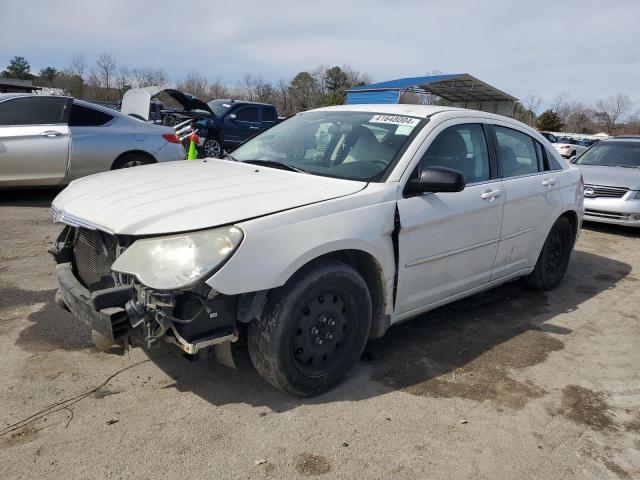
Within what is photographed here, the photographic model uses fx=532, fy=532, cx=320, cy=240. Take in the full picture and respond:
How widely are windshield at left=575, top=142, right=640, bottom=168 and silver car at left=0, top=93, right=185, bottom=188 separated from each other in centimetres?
777

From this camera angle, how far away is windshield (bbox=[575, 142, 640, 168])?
30.8 feet

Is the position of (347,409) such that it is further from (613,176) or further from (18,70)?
(18,70)

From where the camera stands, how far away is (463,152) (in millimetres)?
3973

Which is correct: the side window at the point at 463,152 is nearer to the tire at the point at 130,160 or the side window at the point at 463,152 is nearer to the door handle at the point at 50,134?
the tire at the point at 130,160

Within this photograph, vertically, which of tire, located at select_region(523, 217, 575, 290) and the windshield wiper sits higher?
the windshield wiper

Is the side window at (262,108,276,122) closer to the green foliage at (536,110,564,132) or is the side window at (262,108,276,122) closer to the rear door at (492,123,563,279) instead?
the rear door at (492,123,563,279)

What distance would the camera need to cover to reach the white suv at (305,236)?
2541mm

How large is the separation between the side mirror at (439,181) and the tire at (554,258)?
2184 millimetres

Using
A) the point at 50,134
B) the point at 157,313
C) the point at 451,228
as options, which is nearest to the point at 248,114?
the point at 50,134

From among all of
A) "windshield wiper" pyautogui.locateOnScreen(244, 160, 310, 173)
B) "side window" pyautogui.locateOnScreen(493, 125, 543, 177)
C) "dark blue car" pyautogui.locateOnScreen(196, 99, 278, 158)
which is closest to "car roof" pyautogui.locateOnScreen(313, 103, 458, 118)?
"side window" pyautogui.locateOnScreen(493, 125, 543, 177)

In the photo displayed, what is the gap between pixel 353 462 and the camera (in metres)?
2.55

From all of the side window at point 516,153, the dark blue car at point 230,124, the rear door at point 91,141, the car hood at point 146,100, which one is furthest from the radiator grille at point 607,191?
the dark blue car at point 230,124

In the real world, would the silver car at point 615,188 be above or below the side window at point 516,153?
below

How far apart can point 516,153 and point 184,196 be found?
300cm
